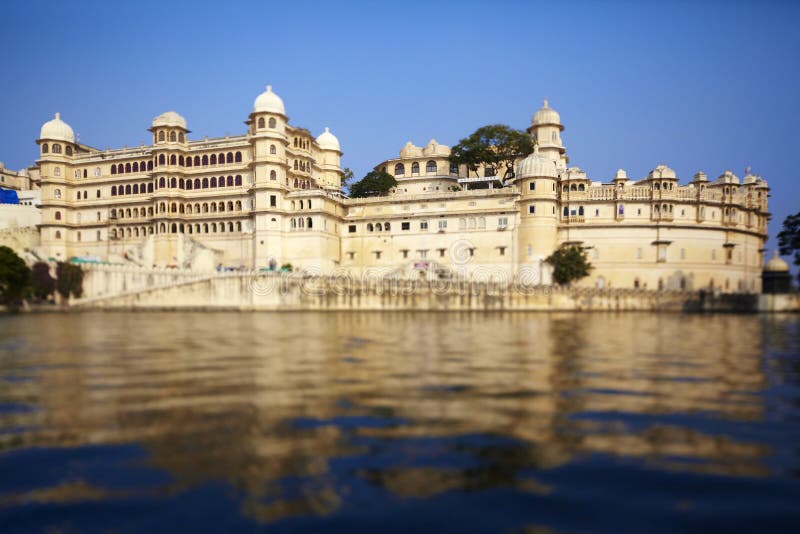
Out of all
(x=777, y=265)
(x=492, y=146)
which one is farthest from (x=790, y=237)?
(x=492, y=146)

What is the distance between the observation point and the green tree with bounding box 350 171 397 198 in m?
72.1

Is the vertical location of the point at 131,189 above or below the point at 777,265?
above

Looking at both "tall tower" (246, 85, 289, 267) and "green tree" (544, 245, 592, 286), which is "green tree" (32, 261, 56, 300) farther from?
"green tree" (544, 245, 592, 286)

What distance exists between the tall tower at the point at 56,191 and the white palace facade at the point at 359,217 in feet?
0.49

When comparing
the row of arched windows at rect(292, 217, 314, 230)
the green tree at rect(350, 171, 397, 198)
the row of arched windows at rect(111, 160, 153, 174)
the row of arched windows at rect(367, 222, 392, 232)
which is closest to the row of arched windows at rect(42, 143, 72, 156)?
the row of arched windows at rect(111, 160, 153, 174)

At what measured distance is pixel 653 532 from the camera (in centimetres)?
420

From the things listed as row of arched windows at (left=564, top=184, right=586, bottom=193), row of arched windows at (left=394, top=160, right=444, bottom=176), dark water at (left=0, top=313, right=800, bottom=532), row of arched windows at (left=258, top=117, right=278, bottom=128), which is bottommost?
dark water at (left=0, top=313, right=800, bottom=532)

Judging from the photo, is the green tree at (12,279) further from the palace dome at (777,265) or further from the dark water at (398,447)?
the palace dome at (777,265)

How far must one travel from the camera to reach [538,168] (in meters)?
56.4

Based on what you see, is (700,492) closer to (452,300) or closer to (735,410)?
(735,410)

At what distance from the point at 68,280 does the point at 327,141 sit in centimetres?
3829

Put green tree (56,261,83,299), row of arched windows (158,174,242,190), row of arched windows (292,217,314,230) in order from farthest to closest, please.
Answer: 1. row of arched windows (158,174,242,190)
2. row of arched windows (292,217,314,230)
3. green tree (56,261,83,299)

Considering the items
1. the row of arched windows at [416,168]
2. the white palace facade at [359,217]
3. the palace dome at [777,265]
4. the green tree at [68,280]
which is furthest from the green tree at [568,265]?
the green tree at [68,280]

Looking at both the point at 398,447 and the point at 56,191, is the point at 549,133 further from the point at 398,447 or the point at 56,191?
the point at 398,447
